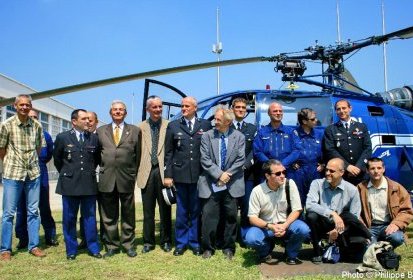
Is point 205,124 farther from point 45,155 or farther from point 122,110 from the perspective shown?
point 45,155

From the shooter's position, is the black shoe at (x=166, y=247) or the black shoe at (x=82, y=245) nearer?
the black shoe at (x=166, y=247)

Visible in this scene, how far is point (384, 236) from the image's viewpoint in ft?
14.6

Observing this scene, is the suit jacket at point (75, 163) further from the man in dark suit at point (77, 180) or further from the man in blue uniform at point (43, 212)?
the man in blue uniform at point (43, 212)

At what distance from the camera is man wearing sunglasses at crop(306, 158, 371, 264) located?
14.3ft

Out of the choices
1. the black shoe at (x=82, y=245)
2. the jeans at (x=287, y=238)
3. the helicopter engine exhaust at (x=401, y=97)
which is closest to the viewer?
the jeans at (x=287, y=238)

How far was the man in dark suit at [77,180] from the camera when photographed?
4941 millimetres

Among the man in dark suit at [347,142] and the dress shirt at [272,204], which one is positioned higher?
the man in dark suit at [347,142]

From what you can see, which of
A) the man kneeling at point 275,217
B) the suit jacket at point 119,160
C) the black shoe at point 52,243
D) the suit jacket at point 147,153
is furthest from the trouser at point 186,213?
the black shoe at point 52,243

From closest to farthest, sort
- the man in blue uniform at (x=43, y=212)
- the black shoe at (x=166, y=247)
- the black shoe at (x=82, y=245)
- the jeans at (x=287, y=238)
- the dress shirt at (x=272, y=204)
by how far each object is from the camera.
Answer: the jeans at (x=287, y=238) → the dress shirt at (x=272, y=204) → the black shoe at (x=166, y=247) → the black shoe at (x=82, y=245) → the man in blue uniform at (x=43, y=212)

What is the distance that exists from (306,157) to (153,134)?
6.98 feet

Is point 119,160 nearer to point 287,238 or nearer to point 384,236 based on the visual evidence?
point 287,238

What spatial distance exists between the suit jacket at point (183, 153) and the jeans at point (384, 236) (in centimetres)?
223

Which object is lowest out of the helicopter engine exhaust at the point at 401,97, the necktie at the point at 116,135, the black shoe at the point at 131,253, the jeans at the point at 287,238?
the black shoe at the point at 131,253

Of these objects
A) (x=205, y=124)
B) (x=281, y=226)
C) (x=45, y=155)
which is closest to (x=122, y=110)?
(x=205, y=124)
